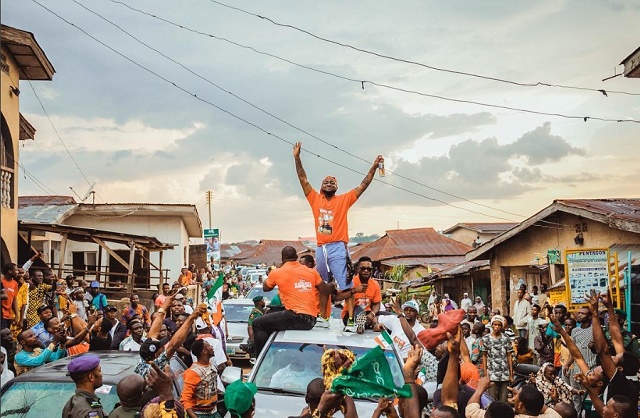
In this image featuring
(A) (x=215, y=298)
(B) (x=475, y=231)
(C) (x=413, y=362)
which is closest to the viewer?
(C) (x=413, y=362)

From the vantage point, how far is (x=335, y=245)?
8.20 metres

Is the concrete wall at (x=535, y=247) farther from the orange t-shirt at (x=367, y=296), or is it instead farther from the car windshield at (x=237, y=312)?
the orange t-shirt at (x=367, y=296)

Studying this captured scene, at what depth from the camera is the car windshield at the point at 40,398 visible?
19.1 ft

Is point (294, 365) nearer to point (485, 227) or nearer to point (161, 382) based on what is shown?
point (161, 382)

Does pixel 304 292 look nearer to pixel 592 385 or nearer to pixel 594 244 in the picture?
pixel 592 385

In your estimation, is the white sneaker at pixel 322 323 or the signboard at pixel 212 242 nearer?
the white sneaker at pixel 322 323

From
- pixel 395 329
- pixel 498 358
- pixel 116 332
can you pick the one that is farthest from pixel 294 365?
pixel 498 358

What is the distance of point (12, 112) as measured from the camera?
15406 millimetres

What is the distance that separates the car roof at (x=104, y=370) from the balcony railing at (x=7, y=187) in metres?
9.36

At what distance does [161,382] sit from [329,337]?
2.90 meters

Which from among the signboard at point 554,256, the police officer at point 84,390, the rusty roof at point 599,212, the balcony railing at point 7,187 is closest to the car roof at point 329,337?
the police officer at point 84,390

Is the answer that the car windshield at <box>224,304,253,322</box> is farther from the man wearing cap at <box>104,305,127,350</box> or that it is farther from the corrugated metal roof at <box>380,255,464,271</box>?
the corrugated metal roof at <box>380,255,464,271</box>

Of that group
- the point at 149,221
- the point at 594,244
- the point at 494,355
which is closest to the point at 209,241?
the point at 149,221

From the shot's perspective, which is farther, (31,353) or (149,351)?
(31,353)
